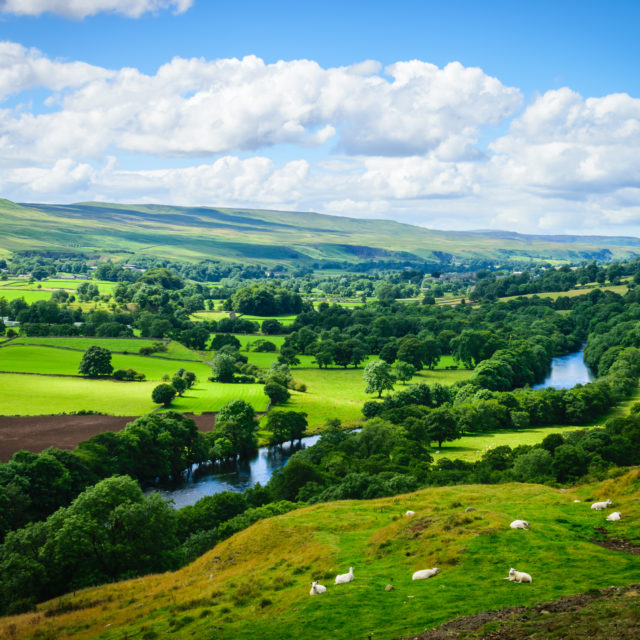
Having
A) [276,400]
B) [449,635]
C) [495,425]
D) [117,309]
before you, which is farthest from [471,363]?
[449,635]

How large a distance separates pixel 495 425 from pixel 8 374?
9059 cm

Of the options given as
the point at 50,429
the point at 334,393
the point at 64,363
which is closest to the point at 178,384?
the point at 50,429

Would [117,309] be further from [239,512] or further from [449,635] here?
[449,635]

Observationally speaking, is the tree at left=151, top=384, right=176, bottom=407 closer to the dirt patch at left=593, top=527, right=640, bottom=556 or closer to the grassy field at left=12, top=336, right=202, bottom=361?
the grassy field at left=12, top=336, right=202, bottom=361

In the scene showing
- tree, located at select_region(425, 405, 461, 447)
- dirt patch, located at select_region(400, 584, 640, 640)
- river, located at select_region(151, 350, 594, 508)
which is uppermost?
dirt patch, located at select_region(400, 584, 640, 640)

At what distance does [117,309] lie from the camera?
188 m

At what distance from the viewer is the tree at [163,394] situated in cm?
9617

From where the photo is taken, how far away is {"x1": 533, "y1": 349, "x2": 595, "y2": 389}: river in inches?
5103

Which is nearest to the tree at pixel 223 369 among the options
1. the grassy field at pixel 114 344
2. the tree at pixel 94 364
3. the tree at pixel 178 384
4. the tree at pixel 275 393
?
the tree at pixel 178 384

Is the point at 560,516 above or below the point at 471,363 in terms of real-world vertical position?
above

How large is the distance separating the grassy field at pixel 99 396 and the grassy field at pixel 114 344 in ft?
90.6

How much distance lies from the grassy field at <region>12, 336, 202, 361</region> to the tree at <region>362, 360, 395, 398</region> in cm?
4595

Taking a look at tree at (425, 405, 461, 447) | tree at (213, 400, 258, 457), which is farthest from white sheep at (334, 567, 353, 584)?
tree at (425, 405, 461, 447)

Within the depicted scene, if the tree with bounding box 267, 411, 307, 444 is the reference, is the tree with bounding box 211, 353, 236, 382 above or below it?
above
